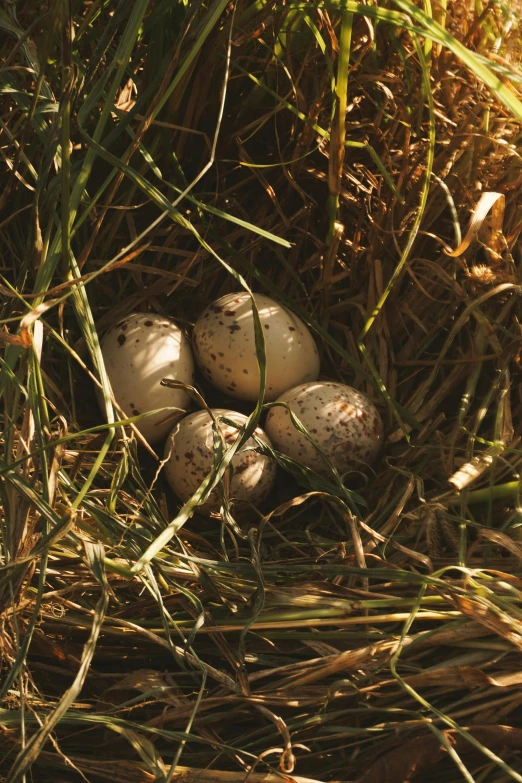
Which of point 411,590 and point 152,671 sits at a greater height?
point 411,590

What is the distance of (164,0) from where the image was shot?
54.4 inches

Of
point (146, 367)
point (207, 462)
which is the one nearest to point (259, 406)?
point (207, 462)

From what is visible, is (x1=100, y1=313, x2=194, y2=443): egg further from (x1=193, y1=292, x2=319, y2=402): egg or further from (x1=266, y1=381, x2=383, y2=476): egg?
(x1=266, y1=381, x2=383, y2=476): egg

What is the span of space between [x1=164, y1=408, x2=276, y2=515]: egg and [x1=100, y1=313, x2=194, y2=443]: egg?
0.21 ft

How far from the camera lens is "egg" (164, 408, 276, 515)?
1.47 metres

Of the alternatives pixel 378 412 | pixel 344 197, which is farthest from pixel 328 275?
pixel 378 412

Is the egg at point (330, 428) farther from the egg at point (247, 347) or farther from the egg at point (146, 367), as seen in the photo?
the egg at point (146, 367)

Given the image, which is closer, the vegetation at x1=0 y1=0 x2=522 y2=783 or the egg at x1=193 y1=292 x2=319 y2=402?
the vegetation at x1=0 y1=0 x2=522 y2=783

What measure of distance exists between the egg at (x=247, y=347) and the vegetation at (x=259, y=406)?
0.08m

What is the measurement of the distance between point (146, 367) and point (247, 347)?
0.19 meters

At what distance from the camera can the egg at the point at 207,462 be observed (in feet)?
4.82

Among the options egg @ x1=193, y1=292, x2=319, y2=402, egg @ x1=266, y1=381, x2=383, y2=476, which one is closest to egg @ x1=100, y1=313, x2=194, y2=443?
→ egg @ x1=193, y1=292, x2=319, y2=402

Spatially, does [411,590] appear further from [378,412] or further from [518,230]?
[518,230]

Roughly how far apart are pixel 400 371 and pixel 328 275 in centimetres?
24
